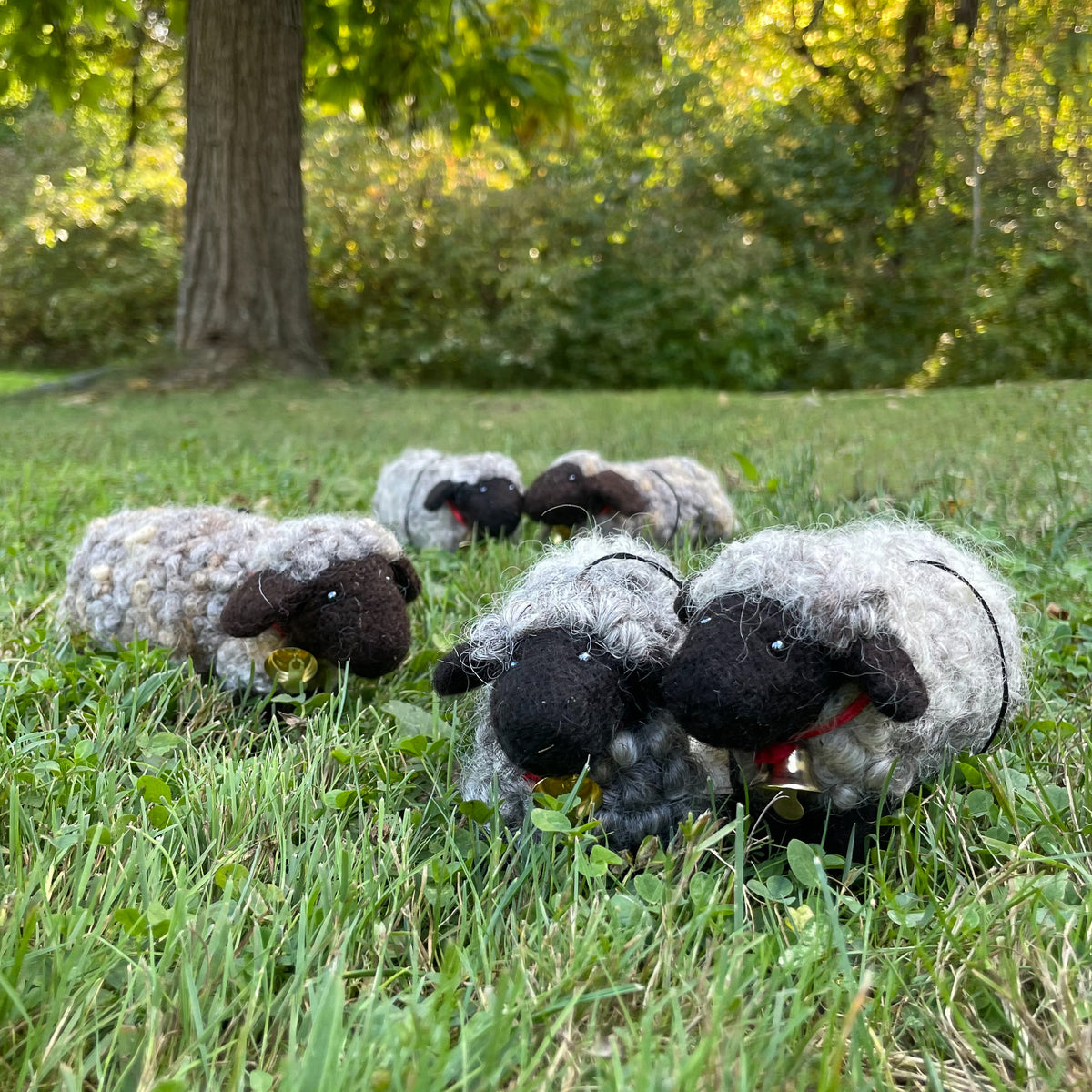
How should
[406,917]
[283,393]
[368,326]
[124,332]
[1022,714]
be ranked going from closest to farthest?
[406,917]
[1022,714]
[283,393]
[368,326]
[124,332]

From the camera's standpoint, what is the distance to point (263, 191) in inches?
365

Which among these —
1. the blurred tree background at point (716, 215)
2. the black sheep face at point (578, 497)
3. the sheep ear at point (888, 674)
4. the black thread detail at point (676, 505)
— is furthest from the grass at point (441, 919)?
the blurred tree background at point (716, 215)

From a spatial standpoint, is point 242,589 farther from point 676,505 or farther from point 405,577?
point 676,505

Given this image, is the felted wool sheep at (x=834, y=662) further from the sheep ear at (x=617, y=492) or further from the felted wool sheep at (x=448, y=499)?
the felted wool sheep at (x=448, y=499)

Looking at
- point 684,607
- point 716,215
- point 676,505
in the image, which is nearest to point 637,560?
point 684,607

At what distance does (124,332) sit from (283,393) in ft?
28.6

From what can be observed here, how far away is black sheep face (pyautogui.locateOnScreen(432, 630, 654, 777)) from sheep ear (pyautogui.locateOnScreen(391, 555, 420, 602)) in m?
0.75

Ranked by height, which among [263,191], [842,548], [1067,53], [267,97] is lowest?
[842,548]

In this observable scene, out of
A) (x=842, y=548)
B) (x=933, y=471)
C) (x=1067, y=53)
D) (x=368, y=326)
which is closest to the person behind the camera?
(x=842, y=548)

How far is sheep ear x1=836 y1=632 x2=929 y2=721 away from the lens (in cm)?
124

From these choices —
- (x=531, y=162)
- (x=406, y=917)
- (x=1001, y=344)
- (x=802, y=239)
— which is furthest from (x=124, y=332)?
(x=406, y=917)

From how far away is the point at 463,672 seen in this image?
154 centimetres

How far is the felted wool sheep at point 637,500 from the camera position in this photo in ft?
10.0

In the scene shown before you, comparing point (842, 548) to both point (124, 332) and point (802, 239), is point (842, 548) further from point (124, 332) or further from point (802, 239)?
point (124, 332)
